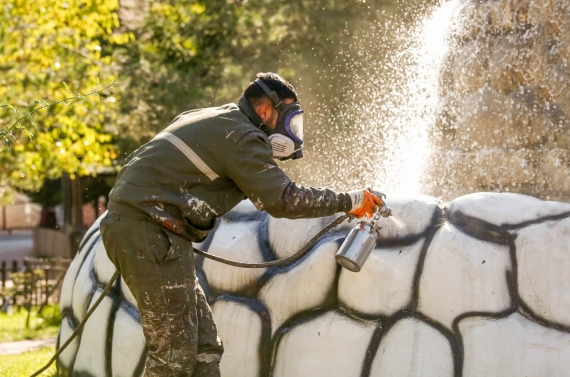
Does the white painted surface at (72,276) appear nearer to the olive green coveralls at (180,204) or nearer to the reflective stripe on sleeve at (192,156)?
the olive green coveralls at (180,204)

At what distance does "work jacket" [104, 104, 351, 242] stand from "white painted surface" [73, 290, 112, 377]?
1087 millimetres

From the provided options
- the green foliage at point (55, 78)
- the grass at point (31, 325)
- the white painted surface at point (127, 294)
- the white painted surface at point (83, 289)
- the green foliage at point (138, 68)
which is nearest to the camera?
the white painted surface at point (127, 294)

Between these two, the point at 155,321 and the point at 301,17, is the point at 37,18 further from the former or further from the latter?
the point at 155,321

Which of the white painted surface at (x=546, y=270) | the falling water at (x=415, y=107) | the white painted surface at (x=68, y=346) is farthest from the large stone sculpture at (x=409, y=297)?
the falling water at (x=415, y=107)

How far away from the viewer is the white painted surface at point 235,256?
12.4 ft

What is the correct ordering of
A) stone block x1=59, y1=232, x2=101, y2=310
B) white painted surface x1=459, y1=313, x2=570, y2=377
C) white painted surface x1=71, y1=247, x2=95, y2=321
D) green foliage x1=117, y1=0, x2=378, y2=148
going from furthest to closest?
green foliage x1=117, y1=0, x2=378, y2=148 < stone block x1=59, y1=232, x2=101, y2=310 < white painted surface x1=71, y1=247, x2=95, y2=321 < white painted surface x1=459, y1=313, x2=570, y2=377

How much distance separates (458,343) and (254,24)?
961 cm

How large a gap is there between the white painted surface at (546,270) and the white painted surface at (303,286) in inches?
30.7

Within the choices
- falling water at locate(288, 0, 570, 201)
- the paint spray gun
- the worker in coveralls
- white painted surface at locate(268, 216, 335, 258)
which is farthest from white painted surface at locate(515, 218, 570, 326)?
falling water at locate(288, 0, 570, 201)

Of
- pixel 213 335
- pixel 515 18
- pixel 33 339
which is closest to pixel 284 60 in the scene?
pixel 33 339

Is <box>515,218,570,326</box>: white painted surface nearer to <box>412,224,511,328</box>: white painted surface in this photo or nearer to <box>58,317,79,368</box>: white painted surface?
<box>412,224,511,328</box>: white painted surface

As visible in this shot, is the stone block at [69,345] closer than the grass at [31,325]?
Yes

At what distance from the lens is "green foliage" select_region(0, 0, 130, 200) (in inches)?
392

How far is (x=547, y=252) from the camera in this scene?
10.4 feet
